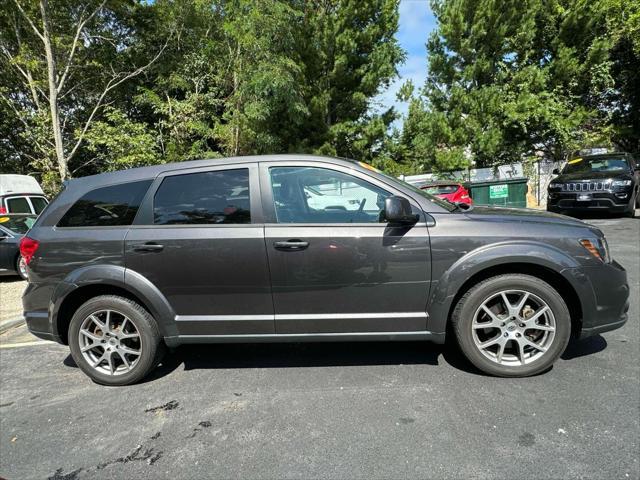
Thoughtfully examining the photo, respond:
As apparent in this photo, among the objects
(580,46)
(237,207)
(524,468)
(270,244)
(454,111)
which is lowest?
(524,468)

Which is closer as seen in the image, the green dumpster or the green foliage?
the green foliage

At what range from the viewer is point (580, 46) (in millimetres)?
16938

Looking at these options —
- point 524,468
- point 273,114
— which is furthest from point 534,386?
point 273,114

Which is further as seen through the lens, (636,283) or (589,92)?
(589,92)

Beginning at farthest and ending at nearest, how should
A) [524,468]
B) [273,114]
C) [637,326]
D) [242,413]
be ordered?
[273,114], [637,326], [242,413], [524,468]

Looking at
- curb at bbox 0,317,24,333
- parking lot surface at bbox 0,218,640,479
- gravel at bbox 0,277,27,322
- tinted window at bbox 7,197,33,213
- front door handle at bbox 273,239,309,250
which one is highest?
tinted window at bbox 7,197,33,213

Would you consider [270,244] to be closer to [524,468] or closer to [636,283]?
[524,468]

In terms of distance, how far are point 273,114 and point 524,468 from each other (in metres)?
14.5

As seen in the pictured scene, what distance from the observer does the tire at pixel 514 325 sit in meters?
3.01

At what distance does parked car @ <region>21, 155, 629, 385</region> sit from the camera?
301cm

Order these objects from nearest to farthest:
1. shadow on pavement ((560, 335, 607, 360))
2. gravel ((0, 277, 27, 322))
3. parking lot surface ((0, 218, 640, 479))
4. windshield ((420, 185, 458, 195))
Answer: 1. parking lot surface ((0, 218, 640, 479))
2. shadow on pavement ((560, 335, 607, 360))
3. gravel ((0, 277, 27, 322))
4. windshield ((420, 185, 458, 195))

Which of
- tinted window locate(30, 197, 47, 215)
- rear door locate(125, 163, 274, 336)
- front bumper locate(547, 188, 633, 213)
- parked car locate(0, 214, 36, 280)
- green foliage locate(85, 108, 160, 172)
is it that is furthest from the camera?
green foliage locate(85, 108, 160, 172)

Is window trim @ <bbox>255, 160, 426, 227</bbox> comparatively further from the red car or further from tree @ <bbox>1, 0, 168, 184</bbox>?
tree @ <bbox>1, 0, 168, 184</bbox>

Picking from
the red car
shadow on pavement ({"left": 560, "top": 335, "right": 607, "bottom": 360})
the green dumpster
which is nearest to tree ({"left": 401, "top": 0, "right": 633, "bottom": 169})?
the green dumpster
